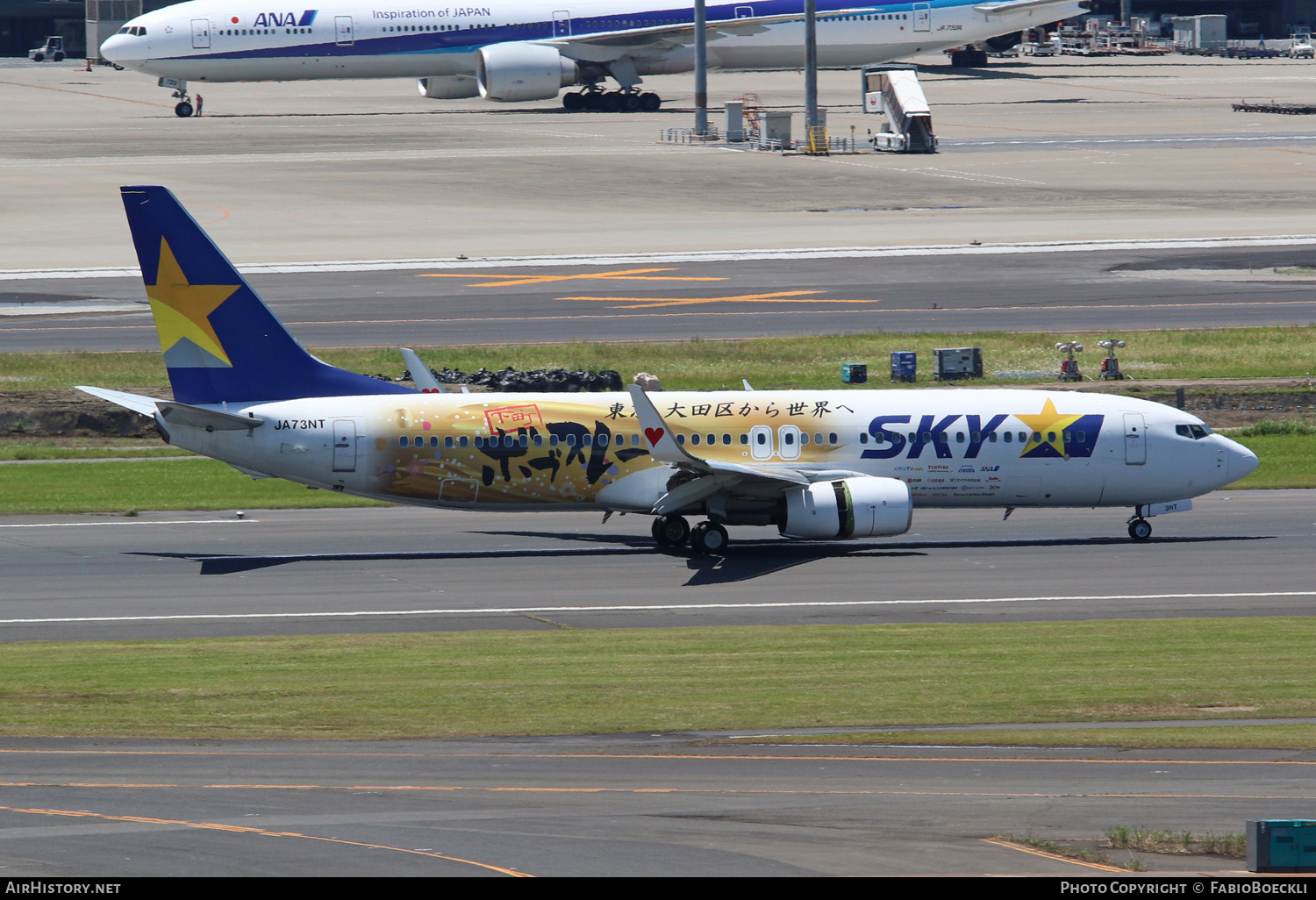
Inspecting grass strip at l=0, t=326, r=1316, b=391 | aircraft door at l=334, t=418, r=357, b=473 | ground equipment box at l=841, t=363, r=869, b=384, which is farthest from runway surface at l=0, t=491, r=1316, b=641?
grass strip at l=0, t=326, r=1316, b=391

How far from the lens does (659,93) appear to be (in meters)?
149

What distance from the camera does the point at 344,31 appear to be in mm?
121375

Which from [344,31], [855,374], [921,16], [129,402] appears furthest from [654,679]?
[921,16]

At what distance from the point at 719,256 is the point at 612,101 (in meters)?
55.2

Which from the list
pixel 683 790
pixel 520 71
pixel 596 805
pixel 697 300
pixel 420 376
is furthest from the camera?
pixel 520 71

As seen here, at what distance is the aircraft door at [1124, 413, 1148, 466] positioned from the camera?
40.0 m

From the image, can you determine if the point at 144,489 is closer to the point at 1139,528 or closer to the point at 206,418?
the point at 206,418

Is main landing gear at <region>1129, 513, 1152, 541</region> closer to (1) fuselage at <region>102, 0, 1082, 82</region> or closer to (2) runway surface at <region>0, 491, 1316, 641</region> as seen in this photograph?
(2) runway surface at <region>0, 491, 1316, 641</region>

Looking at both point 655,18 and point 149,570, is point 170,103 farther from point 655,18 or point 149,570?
point 149,570

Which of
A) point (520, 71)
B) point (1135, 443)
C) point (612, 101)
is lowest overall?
point (1135, 443)

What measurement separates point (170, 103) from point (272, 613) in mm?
123457

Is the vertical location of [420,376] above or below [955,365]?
above

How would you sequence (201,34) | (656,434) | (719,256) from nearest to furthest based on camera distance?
(656,434)
(719,256)
(201,34)

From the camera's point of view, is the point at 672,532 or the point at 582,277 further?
the point at 582,277
